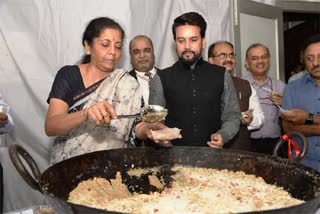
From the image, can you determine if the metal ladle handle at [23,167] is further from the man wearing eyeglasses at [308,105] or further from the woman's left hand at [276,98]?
the woman's left hand at [276,98]

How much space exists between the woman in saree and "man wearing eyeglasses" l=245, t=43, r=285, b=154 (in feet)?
3.98

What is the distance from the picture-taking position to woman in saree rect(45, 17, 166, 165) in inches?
62.4

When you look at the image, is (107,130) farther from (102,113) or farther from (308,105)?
(308,105)

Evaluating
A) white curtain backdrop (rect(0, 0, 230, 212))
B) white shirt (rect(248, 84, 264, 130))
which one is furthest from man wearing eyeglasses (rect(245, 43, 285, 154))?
white curtain backdrop (rect(0, 0, 230, 212))

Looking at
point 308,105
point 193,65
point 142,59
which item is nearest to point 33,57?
point 142,59

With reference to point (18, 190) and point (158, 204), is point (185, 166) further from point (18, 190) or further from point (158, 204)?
point (18, 190)

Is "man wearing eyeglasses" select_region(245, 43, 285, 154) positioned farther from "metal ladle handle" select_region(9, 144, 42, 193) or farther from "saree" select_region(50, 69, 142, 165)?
"metal ladle handle" select_region(9, 144, 42, 193)

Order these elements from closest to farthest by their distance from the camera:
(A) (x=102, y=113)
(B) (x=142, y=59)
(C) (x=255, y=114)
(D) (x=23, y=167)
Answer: (D) (x=23, y=167) < (A) (x=102, y=113) < (C) (x=255, y=114) < (B) (x=142, y=59)

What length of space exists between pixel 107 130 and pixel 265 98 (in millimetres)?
1426

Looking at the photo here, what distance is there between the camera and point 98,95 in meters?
1.62

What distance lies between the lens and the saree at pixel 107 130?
1.65m

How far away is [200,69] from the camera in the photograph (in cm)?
191

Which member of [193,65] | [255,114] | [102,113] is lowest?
[255,114]

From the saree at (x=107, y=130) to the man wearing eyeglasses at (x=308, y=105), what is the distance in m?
0.88
